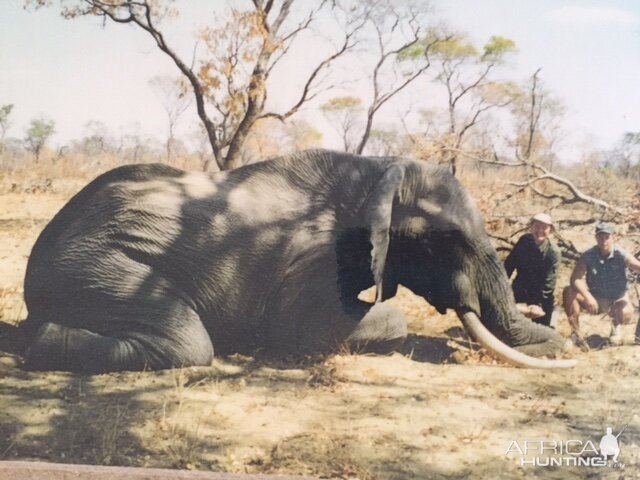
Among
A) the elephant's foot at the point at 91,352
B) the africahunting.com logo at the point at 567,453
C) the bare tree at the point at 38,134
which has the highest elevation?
the bare tree at the point at 38,134

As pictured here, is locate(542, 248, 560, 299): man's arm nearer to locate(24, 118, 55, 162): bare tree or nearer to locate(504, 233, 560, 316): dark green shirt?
locate(504, 233, 560, 316): dark green shirt

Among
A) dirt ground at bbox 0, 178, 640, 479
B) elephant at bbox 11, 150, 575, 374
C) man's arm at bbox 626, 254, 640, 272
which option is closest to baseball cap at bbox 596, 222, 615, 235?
man's arm at bbox 626, 254, 640, 272

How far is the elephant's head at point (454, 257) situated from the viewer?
14.8 ft

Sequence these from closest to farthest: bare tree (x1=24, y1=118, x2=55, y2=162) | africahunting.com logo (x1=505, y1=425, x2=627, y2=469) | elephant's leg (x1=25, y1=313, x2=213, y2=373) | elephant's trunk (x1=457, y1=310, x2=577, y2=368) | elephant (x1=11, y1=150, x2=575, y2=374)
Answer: africahunting.com logo (x1=505, y1=425, x2=627, y2=469) < elephant's leg (x1=25, y1=313, x2=213, y2=373) < elephant (x1=11, y1=150, x2=575, y2=374) < bare tree (x1=24, y1=118, x2=55, y2=162) < elephant's trunk (x1=457, y1=310, x2=577, y2=368)

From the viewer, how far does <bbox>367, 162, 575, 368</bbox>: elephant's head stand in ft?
14.8

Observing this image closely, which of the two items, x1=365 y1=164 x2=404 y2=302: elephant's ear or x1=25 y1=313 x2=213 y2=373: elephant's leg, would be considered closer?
x1=25 y1=313 x2=213 y2=373: elephant's leg

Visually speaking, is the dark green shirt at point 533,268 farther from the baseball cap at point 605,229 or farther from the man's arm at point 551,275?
the baseball cap at point 605,229

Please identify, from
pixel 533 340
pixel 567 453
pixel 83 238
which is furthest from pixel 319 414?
pixel 83 238

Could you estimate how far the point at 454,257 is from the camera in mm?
4547

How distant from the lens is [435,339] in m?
4.88

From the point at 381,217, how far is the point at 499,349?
105 centimetres

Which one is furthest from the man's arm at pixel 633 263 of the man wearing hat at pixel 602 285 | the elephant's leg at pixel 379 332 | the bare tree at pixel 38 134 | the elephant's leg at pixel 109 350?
the bare tree at pixel 38 134

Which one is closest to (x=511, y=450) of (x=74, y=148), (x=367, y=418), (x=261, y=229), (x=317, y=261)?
(x=367, y=418)

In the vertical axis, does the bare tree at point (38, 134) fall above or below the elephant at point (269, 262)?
above
